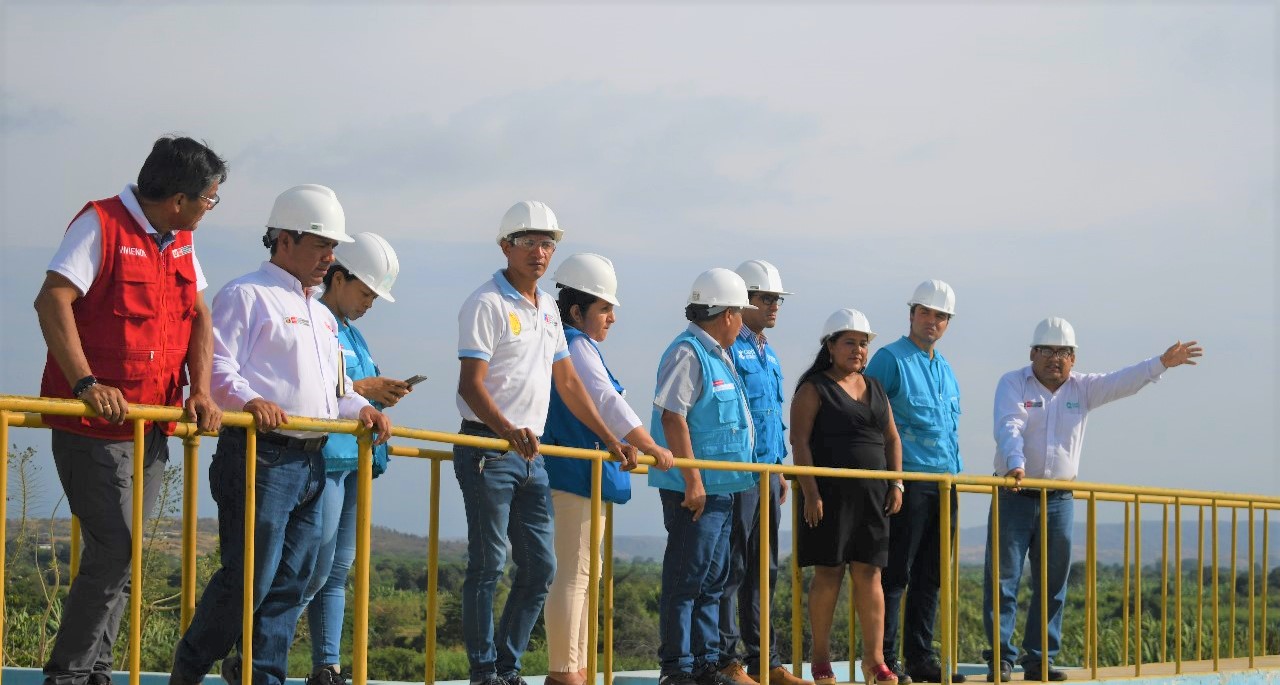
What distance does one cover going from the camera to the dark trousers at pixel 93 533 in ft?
15.6

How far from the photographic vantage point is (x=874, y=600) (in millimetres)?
7543

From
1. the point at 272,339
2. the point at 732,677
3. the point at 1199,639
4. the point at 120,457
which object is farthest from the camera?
the point at 1199,639

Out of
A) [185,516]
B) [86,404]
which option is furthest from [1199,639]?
[86,404]

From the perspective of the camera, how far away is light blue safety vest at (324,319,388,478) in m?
5.60

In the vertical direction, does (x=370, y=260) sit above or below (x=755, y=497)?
above

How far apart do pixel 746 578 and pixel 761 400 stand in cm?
88

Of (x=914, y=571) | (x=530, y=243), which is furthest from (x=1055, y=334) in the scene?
(x=530, y=243)

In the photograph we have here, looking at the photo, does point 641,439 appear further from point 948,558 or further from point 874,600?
point 948,558

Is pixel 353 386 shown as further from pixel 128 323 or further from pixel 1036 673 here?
pixel 1036 673

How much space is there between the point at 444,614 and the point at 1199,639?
16922 millimetres

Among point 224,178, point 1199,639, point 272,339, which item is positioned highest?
point 224,178

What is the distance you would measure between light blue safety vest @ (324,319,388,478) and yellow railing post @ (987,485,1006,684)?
11.5ft

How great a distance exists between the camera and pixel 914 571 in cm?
831

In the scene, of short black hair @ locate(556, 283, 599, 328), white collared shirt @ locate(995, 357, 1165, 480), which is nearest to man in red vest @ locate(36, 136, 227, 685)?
short black hair @ locate(556, 283, 599, 328)
